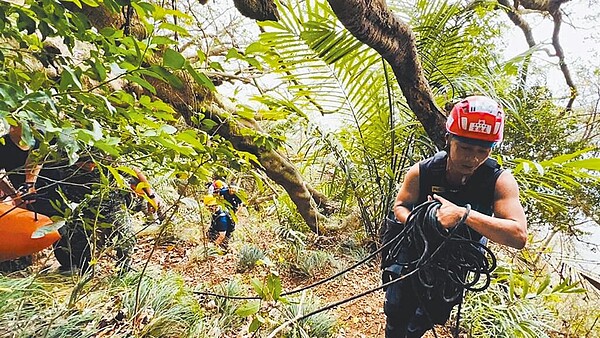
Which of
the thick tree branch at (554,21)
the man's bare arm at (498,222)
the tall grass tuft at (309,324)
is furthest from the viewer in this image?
the thick tree branch at (554,21)

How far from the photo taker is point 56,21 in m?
0.68

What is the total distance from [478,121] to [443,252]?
0.50 m

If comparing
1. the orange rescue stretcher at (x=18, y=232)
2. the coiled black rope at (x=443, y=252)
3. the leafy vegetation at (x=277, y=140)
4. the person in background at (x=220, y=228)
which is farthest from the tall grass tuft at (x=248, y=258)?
the coiled black rope at (x=443, y=252)

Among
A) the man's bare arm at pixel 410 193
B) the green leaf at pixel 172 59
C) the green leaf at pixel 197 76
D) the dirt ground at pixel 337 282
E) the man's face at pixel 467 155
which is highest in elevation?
the green leaf at pixel 172 59

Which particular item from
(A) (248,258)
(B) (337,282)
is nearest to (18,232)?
(A) (248,258)

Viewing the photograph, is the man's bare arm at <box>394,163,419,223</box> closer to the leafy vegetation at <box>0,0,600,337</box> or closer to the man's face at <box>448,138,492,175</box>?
the man's face at <box>448,138,492,175</box>

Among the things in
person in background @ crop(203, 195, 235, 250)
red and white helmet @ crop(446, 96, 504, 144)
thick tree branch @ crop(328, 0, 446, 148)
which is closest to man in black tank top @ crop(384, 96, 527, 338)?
red and white helmet @ crop(446, 96, 504, 144)

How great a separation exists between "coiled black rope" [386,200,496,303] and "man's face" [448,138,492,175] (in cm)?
22

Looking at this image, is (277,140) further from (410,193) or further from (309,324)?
(309,324)

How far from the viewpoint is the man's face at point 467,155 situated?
1381 mm

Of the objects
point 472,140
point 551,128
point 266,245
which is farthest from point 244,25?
point 472,140

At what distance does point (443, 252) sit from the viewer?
134 centimetres

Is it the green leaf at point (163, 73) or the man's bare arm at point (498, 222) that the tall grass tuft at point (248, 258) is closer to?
the man's bare arm at point (498, 222)

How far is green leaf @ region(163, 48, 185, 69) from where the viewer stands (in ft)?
2.16
